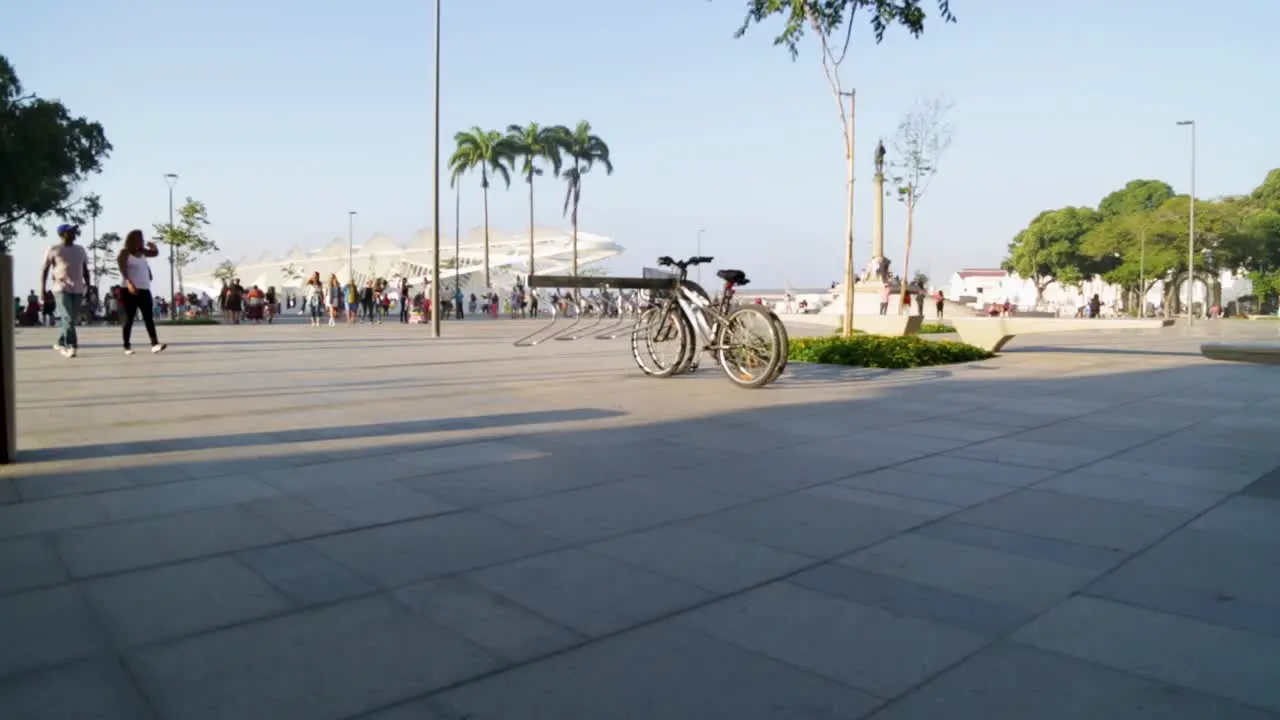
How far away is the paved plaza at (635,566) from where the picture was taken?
2490mm

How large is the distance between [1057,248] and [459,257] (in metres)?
63.5

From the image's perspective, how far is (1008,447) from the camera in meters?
6.23

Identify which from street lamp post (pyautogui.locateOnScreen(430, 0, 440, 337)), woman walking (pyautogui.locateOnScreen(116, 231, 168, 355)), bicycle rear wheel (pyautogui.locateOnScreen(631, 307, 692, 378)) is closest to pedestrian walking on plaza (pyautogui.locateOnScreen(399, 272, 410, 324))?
street lamp post (pyautogui.locateOnScreen(430, 0, 440, 337))

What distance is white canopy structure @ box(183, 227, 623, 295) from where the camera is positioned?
10400cm

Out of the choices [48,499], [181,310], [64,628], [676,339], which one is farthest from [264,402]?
[181,310]

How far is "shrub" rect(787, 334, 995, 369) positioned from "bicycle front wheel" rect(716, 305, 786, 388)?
2.29 metres

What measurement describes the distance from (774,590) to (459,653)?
46.4 inches

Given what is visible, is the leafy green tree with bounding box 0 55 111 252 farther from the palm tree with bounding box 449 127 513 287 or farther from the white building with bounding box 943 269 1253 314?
the white building with bounding box 943 269 1253 314

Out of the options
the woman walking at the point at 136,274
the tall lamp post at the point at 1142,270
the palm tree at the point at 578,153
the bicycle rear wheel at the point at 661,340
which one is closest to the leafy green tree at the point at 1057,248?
the tall lamp post at the point at 1142,270

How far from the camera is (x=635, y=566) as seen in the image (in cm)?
355

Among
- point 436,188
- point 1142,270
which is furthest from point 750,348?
point 1142,270

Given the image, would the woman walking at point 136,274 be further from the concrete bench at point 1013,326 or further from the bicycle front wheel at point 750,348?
the concrete bench at point 1013,326

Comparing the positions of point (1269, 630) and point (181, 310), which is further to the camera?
point (181, 310)

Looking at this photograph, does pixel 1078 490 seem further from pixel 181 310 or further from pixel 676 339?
pixel 181 310
